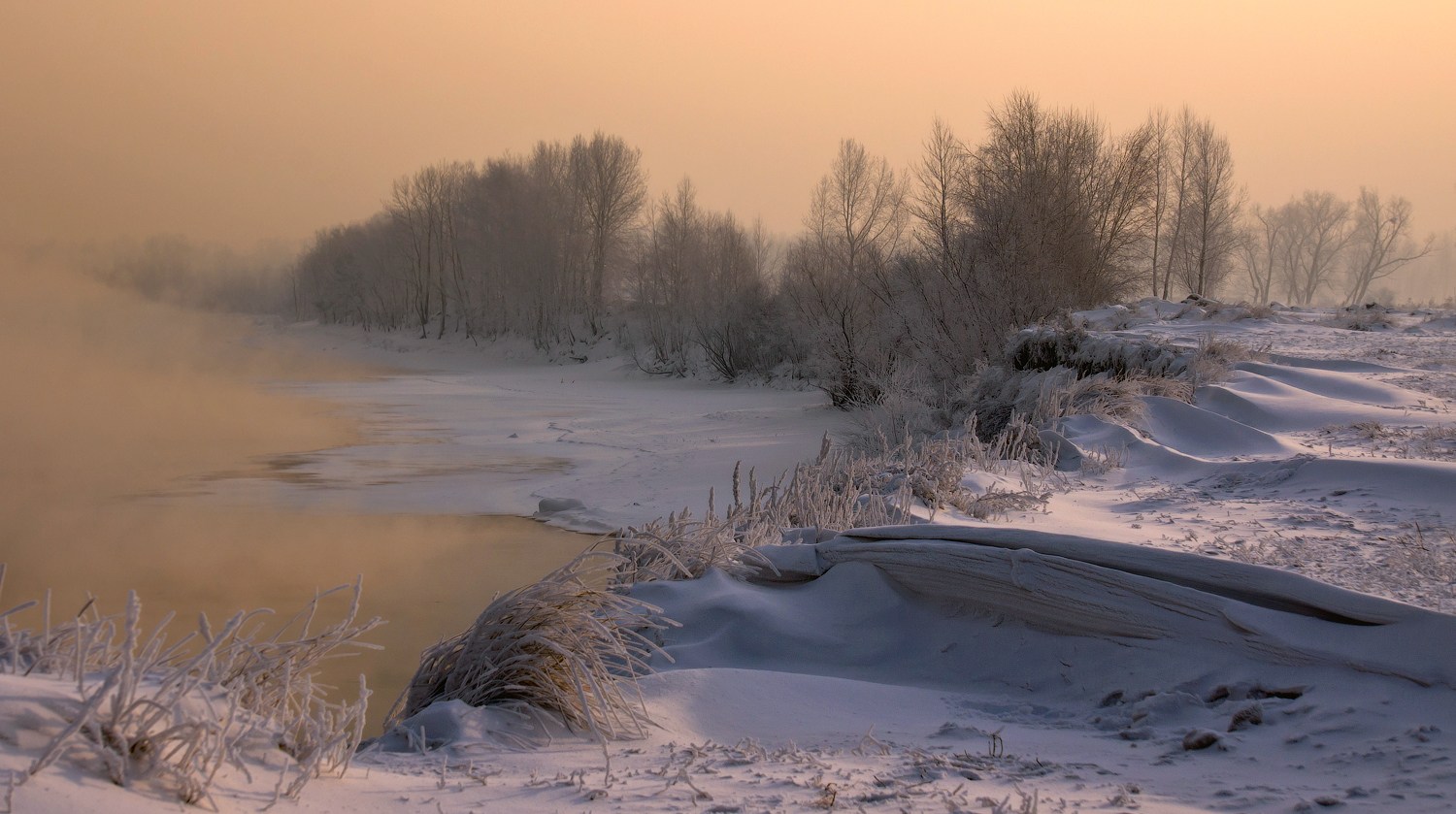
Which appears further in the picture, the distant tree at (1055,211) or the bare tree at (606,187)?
the bare tree at (606,187)

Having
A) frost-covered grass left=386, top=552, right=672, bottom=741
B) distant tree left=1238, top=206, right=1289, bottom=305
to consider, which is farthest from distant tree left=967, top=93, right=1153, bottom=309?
distant tree left=1238, top=206, right=1289, bottom=305

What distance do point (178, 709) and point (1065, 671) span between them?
2.86m

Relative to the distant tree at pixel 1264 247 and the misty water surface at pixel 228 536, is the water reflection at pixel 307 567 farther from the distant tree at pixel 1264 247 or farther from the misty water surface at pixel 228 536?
the distant tree at pixel 1264 247

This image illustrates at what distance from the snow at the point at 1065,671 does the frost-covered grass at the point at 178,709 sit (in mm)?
60

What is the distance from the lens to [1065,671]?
3566 millimetres

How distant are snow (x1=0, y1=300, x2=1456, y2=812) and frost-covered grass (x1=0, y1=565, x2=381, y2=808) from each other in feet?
0.20

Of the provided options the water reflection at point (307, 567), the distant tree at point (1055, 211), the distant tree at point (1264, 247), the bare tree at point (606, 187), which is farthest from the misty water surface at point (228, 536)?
the distant tree at point (1264, 247)

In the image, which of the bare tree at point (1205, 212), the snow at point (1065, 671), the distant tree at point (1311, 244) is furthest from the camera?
the distant tree at point (1311, 244)

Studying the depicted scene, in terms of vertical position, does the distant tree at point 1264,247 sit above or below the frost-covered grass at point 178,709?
above

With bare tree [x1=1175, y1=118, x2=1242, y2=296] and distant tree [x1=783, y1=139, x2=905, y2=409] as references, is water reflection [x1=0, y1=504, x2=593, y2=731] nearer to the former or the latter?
distant tree [x1=783, y1=139, x2=905, y2=409]

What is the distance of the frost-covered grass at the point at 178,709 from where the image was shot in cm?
173

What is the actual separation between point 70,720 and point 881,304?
22.9m

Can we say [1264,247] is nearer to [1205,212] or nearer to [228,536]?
[1205,212]

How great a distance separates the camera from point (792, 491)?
6.62 m
